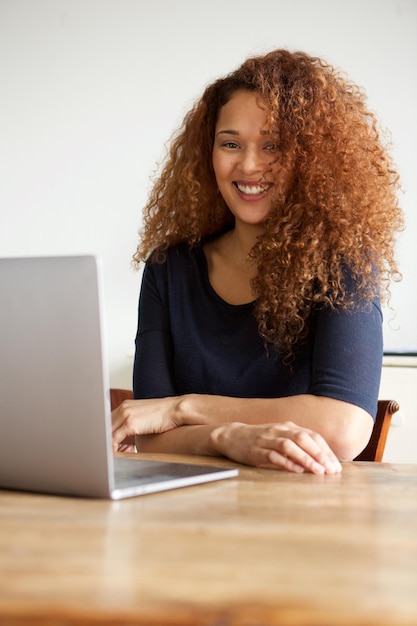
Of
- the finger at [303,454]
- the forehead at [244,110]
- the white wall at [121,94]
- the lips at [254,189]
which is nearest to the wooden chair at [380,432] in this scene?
the finger at [303,454]

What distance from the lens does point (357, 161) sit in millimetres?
1967

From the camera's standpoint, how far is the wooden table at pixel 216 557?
0.63 meters

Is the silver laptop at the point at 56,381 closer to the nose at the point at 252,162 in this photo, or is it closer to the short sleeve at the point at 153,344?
the short sleeve at the point at 153,344

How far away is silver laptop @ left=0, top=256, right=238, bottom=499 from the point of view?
97 centimetres

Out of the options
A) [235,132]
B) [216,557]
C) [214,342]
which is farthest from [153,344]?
[216,557]

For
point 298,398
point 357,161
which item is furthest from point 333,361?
point 357,161

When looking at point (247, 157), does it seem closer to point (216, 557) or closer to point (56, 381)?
point (56, 381)

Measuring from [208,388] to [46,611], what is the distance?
133 centimetres

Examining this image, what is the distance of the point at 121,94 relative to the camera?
11.6 feet

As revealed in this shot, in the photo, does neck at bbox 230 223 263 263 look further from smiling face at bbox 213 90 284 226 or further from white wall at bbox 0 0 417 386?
white wall at bbox 0 0 417 386

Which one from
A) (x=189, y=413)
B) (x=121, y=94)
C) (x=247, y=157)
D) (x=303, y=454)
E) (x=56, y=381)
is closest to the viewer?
(x=56, y=381)

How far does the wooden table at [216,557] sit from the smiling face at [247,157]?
99 cm

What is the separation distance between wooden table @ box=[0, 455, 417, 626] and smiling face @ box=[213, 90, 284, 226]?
3.24 feet

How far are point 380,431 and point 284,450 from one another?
20.5 inches
